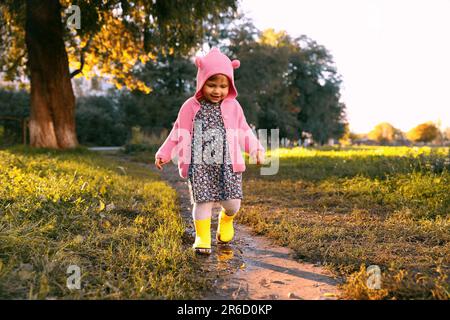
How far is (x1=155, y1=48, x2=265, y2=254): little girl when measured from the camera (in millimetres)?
3340

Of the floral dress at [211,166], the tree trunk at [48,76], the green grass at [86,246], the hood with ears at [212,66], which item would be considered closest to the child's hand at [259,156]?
the floral dress at [211,166]

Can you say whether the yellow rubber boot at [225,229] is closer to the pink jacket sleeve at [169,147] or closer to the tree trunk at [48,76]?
the pink jacket sleeve at [169,147]

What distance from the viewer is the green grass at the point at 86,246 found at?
220 centimetres

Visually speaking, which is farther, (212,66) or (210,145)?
(210,145)

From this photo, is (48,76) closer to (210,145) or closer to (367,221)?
(210,145)

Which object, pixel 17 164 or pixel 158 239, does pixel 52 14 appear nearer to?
pixel 17 164

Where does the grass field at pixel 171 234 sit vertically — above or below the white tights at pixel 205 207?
below

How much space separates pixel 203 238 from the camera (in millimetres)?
3260

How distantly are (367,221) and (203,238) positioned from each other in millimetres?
1919

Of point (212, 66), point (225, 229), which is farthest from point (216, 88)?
point (225, 229)

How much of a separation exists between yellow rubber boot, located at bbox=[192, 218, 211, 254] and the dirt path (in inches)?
3.1

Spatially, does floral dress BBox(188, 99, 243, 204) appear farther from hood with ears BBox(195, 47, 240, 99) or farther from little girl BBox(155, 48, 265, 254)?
hood with ears BBox(195, 47, 240, 99)

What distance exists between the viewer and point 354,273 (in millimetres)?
2504
